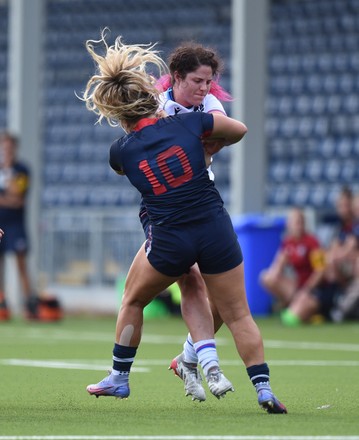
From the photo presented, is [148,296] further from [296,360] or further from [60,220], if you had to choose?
[60,220]

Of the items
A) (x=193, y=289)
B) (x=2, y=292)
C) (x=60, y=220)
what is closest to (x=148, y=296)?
(x=193, y=289)

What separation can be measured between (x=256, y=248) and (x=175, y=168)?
10.9 m

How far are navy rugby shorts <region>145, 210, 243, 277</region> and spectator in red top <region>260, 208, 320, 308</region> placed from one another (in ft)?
31.3

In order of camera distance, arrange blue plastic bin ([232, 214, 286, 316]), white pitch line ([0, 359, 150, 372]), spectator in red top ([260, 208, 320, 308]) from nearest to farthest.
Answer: white pitch line ([0, 359, 150, 372]), spectator in red top ([260, 208, 320, 308]), blue plastic bin ([232, 214, 286, 316])

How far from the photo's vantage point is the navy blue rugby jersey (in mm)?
6047

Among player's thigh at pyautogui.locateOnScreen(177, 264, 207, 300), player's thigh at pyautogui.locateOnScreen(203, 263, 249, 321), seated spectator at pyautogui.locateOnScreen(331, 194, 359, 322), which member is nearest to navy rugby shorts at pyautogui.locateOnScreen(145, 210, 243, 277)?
player's thigh at pyautogui.locateOnScreen(203, 263, 249, 321)

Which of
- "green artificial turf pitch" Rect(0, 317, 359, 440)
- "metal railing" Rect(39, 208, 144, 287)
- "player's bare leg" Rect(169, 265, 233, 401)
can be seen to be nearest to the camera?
"green artificial turf pitch" Rect(0, 317, 359, 440)

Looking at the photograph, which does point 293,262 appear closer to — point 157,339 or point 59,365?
point 157,339

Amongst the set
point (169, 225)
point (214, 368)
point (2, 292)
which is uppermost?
point (169, 225)

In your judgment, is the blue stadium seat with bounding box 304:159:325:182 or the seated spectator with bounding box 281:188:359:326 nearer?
the seated spectator with bounding box 281:188:359:326

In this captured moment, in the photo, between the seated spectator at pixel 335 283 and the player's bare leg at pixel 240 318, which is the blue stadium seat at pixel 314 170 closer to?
the seated spectator at pixel 335 283

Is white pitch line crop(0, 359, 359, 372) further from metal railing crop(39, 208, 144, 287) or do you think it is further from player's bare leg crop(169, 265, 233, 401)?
metal railing crop(39, 208, 144, 287)

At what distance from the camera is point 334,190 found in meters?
21.6

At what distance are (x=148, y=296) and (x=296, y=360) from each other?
383 cm
